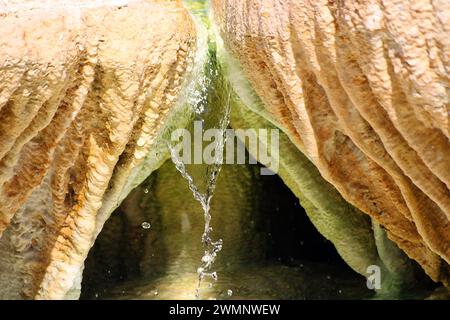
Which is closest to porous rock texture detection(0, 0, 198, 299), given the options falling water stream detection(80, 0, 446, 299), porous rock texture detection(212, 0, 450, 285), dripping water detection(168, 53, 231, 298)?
dripping water detection(168, 53, 231, 298)

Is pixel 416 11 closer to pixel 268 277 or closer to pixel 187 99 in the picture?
pixel 187 99

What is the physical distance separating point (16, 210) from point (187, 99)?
777mm

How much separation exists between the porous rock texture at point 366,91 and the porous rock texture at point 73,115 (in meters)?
0.30

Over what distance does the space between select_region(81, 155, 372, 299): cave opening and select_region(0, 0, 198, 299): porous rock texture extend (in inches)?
26.7

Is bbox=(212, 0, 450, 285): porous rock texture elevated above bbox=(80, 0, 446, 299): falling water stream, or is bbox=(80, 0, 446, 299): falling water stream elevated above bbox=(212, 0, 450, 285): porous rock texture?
bbox=(212, 0, 450, 285): porous rock texture

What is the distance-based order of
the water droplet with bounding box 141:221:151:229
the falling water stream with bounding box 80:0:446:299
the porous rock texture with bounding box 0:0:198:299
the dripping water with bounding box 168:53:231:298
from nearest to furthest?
the porous rock texture with bounding box 0:0:198:299 < the dripping water with bounding box 168:53:231:298 < the falling water stream with bounding box 80:0:446:299 < the water droplet with bounding box 141:221:151:229

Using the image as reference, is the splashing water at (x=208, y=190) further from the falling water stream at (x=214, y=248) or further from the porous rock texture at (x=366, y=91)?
the porous rock texture at (x=366, y=91)

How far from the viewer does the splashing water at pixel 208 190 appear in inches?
133

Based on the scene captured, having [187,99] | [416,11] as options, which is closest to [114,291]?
[187,99]

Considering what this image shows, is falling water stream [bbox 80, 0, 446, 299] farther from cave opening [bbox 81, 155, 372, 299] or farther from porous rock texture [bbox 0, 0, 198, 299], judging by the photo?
porous rock texture [bbox 0, 0, 198, 299]

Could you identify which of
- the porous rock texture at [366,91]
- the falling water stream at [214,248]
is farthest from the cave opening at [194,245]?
the porous rock texture at [366,91]

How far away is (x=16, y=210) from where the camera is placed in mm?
3088

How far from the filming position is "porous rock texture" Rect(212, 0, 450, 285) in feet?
7.79

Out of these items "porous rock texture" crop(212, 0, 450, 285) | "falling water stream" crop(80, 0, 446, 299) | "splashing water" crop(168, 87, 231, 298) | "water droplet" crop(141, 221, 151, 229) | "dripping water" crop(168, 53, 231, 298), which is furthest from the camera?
"water droplet" crop(141, 221, 151, 229)
